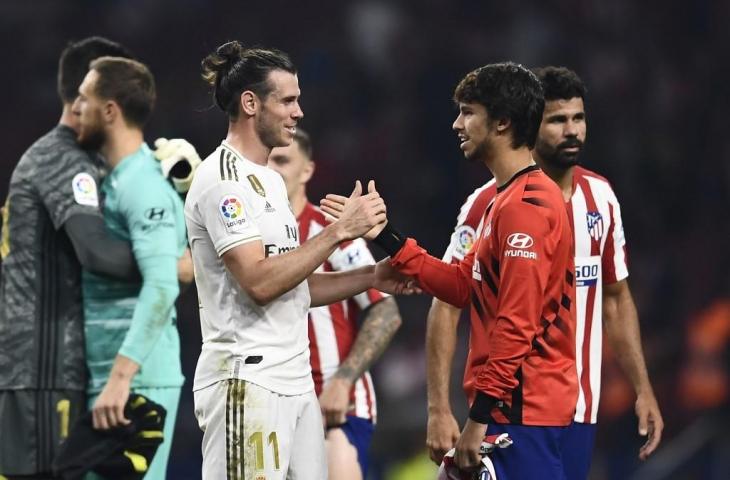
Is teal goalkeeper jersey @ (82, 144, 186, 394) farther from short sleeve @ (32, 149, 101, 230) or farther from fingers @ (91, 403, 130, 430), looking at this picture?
fingers @ (91, 403, 130, 430)

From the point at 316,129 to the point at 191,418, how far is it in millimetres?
3244

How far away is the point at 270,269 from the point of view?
12.0 ft

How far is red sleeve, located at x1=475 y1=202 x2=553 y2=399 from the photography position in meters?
3.58

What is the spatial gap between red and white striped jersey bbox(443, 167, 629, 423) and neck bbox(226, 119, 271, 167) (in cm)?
90

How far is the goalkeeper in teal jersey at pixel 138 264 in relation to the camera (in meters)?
4.59

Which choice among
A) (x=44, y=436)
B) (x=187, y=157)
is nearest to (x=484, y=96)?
(x=187, y=157)

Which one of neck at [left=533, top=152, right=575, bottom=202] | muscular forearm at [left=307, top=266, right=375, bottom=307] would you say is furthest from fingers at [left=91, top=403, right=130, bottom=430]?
neck at [left=533, top=152, right=575, bottom=202]

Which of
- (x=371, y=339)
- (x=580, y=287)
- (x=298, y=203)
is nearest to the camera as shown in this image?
(x=580, y=287)

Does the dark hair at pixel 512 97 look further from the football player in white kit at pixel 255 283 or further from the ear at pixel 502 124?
the football player in white kit at pixel 255 283

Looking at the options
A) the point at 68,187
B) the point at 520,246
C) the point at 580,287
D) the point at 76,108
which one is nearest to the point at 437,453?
the point at 580,287

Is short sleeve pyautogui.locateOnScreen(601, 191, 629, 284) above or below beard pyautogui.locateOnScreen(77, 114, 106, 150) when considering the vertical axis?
below

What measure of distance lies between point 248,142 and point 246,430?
3.03ft

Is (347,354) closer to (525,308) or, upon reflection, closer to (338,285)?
(338,285)

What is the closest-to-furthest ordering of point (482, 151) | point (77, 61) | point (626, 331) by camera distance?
point (482, 151) < point (626, 331) < point (77, 61)
